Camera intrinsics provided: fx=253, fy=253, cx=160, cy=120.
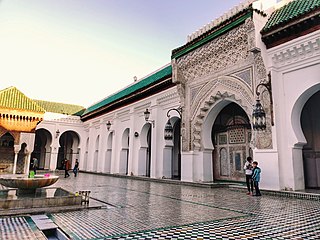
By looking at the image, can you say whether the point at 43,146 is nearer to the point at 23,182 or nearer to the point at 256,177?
the point at 23,182

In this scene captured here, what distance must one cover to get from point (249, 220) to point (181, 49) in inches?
239

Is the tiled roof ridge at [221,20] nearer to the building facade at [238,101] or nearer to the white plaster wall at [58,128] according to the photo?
the building facade at [238,101]

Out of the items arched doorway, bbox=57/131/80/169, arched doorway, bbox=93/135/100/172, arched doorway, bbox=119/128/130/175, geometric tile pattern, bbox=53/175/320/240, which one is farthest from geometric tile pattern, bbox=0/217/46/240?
arched doorway, bbox=57/131/80/169

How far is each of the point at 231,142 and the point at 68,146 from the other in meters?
14.0

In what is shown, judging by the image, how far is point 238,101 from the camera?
627 centimetres

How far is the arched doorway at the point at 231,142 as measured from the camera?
24.6 ft

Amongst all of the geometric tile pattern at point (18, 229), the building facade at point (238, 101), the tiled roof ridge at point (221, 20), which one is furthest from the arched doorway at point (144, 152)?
the geometric tile pattern at point (18, 229)

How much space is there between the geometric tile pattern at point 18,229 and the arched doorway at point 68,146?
15.8 meters

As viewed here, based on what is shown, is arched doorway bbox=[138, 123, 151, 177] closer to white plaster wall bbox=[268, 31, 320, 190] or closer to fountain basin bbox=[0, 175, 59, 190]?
white plaster wall bbox=[268, 31, 320, 190]

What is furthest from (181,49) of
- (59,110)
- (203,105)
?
(59,110)

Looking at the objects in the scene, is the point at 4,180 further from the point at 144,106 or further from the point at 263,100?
the point at 144,106

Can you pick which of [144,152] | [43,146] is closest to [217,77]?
[144,152]

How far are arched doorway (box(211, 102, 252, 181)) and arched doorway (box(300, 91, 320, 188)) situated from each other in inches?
58.0

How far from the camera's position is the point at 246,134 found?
297 inches
